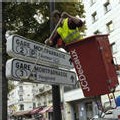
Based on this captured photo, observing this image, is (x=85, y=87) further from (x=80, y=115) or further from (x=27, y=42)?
(x=80, y=115)

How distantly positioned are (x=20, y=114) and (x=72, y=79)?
6932cm

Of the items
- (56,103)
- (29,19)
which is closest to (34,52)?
(56,103)

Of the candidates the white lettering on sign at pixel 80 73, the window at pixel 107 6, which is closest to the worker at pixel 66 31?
the white lettering on sign at pixel 80 73

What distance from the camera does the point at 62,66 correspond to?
611 centimetres

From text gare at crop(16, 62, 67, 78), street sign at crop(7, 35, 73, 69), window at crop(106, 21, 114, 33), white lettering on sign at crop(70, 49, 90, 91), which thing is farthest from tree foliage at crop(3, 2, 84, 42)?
window at crop(106, 21, 114, 33)

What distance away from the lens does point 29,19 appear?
1070 cm

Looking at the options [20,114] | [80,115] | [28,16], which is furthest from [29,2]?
[20,114]

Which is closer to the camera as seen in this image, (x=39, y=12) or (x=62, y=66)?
(x=62, y=66)

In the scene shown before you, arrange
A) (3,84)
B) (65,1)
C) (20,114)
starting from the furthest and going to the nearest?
(20,114) < (65,1) < (3,84)

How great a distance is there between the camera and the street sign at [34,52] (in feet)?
16.8

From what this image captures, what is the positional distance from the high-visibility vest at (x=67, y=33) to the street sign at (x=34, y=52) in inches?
14.9

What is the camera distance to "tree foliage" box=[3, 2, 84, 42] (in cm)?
1037

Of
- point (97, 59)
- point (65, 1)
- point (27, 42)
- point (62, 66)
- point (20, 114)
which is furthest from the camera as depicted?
point (20, 114)

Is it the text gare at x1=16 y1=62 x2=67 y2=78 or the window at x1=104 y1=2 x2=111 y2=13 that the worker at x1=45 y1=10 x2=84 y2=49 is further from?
the window at x1=104 y1=2 x2=111 y2=13
